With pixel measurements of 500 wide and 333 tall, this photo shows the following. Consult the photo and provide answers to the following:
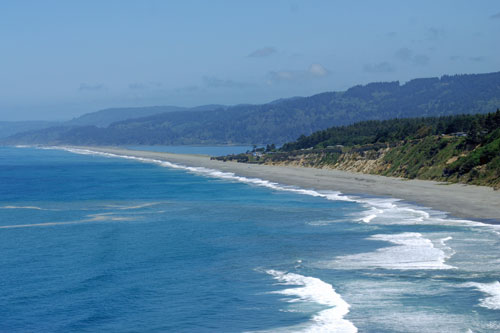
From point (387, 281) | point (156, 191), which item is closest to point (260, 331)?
point (387, 281)

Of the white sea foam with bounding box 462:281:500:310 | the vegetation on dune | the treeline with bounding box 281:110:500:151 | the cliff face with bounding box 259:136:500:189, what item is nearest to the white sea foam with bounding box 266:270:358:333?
the white sea foam with bounding box 462:281:500:310

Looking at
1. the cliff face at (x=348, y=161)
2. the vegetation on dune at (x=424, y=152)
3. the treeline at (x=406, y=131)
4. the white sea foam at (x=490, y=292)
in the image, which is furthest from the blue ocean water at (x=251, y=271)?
the cliff face at (x=348, y=161)

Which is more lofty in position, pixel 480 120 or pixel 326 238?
pixel 480 120

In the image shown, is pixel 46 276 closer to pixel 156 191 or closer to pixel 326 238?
pixel 326 238

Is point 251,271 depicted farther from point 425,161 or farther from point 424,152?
point 424,152

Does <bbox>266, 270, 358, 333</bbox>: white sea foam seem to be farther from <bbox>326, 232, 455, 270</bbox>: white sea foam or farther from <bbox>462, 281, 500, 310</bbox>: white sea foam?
<bbox>462, 281, 500, 310</bbox>: white sea foam

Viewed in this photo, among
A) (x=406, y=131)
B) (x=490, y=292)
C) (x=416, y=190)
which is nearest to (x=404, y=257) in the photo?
(x=490, y=292)
